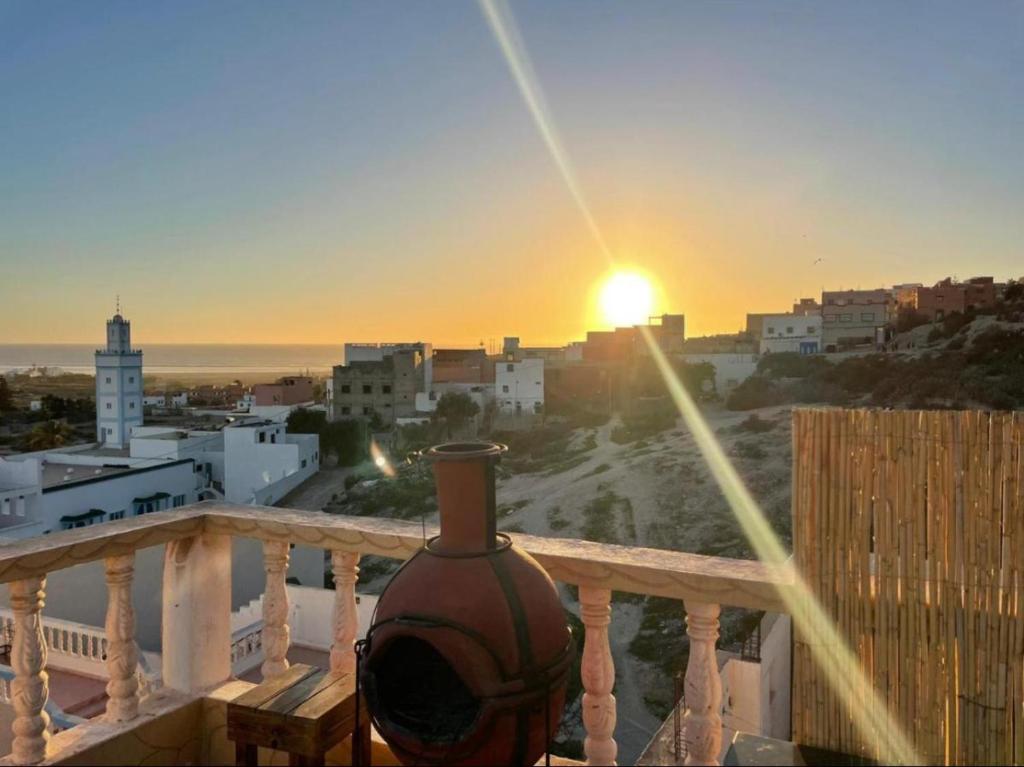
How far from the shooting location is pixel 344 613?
2.32 m

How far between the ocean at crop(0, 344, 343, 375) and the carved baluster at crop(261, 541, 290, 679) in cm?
11839

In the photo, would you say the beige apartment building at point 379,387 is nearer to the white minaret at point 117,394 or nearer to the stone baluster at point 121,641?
the white minaret at point 117,394

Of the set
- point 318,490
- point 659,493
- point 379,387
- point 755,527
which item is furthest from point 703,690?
point 379,387

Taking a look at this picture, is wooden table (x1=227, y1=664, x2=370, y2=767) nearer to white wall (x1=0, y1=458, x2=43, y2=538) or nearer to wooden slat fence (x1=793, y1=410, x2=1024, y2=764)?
wooden slat fence (x1=793, y1=410, x2=1024, y2=764)

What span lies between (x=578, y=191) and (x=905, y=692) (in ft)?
66.8

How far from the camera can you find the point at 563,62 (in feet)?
40.4

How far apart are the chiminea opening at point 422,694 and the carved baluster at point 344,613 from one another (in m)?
0.60

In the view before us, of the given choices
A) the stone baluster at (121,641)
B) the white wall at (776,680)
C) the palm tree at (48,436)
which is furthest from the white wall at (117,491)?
the stone baluster at (121,641)

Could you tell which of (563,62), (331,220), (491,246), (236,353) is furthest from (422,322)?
(236,353)

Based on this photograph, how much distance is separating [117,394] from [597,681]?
142 ft

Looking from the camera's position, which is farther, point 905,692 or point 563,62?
point 563,62

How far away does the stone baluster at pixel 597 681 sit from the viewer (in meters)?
1.92

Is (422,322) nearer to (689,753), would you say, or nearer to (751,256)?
(751,256)

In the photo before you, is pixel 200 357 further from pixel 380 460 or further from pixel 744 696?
pixel 744 696
